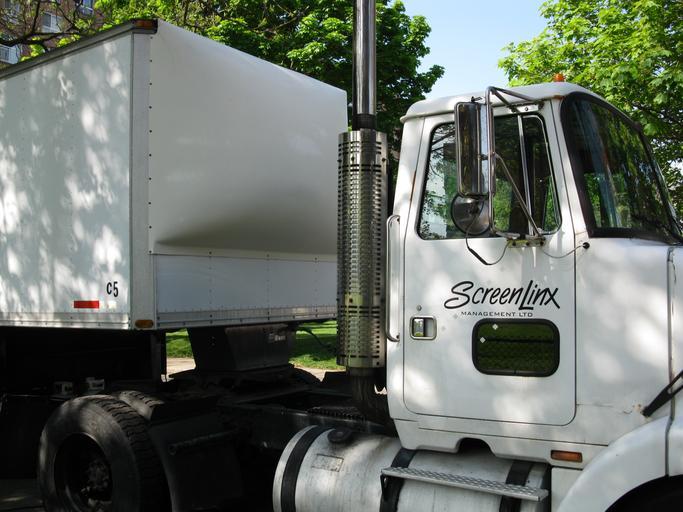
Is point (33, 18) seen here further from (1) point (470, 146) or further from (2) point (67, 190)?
(1) point (470, 146)

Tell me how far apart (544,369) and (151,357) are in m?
3.67

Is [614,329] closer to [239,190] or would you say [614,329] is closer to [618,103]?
[239,190]

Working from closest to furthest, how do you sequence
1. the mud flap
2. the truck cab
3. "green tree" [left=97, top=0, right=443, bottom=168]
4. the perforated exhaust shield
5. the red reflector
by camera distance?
1. the truck cab
2. the perforated exhaust shield
3. the mud flap
4. the red reflector
5. "green tree" [left=97, top=0, right=443, bottom=168]

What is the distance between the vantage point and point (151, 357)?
5902 mm

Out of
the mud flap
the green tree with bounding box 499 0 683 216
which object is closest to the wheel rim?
the mud flap

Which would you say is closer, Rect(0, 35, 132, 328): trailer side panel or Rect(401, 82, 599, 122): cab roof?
Rect(401, 82, 599, 122): cab roof

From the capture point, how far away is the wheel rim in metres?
4.89

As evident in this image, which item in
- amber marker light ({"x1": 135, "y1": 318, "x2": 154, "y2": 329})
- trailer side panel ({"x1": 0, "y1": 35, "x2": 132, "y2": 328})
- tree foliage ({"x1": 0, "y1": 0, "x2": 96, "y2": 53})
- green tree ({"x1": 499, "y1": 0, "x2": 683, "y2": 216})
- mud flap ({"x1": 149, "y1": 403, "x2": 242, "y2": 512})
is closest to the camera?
mud flap ({"x1": 149, "y1": 403, "x2": 242, "y2": 512})

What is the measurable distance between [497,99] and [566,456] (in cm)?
180

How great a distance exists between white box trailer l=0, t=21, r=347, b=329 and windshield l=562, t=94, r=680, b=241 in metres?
2.52

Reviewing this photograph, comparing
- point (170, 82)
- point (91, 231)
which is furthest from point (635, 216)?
point (91, 231)

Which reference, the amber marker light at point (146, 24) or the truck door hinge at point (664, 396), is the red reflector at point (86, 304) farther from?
the truck door hinge at point (664, 396)

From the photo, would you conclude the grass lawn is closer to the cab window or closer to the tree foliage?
the tree foliage

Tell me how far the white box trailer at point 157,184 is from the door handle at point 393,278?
162 cm
